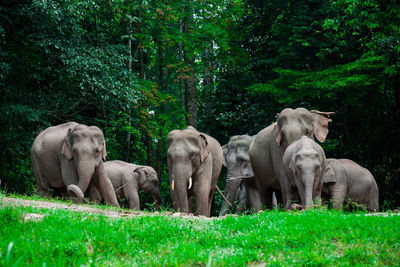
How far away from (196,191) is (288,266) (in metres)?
7.19

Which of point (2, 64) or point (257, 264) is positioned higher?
point (2, 64)

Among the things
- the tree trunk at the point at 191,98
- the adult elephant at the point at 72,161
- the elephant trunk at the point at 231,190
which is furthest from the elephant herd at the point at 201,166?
the tree trunk at the point at 191,98

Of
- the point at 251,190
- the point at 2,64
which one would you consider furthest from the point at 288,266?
the point at 2,64

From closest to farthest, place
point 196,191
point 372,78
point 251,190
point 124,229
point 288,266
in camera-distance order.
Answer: point 288,266 → point 124,229 → point 196,191 → point 251,190 → point 372,78

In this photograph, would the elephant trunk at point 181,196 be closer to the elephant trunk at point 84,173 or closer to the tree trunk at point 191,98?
the elephant trunk at point 84,173

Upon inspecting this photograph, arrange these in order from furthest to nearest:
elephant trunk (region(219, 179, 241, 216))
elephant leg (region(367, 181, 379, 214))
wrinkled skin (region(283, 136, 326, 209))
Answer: elephant trunk (region(219, 179, 241, 216))
elephant leg (region(367, 181, 379, 214))
wrinkled skin (region(283, 136, 326, 209))

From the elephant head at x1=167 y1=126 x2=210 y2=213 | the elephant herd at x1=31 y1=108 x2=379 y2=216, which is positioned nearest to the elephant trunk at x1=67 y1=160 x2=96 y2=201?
the elephant herd at x1=31 y1=108 x2=379 y2=216

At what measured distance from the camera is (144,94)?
18.0 metres

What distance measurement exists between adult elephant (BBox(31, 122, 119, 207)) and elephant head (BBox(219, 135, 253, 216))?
4.39m

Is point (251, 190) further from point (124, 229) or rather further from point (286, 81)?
point (124, 229)

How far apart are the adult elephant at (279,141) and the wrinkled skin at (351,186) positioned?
3.56 feet

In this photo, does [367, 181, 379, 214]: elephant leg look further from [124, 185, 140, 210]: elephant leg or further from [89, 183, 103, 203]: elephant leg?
[124, 185, 140, 210]: elephant leg

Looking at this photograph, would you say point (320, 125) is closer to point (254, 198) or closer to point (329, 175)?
point (329, 175)

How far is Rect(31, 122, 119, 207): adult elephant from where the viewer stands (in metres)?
11.6
